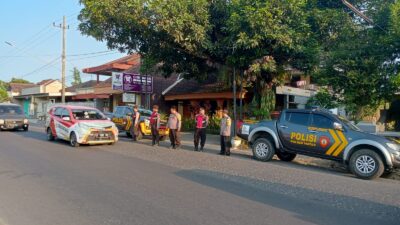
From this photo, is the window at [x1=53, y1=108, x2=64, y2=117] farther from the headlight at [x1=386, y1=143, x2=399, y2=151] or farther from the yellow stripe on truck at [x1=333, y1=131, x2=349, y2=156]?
the headlight at [x1=386, y1=143, x2=399, y2=151]

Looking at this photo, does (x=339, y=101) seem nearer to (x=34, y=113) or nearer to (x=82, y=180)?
(x=82, y=180)

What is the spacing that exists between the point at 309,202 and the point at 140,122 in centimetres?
1199

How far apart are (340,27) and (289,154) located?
253 inches

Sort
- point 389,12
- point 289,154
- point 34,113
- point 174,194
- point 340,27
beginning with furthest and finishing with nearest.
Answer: point 34,113
point 340,27
point 389,12
point 289,154
point 174,194

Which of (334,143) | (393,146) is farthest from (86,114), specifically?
(393,146)

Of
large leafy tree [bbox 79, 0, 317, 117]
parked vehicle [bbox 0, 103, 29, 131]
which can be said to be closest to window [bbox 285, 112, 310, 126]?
large leafy tree [bbox 79, 0, 317, 117]

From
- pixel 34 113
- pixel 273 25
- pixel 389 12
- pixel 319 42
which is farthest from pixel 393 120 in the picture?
pixel 34 113

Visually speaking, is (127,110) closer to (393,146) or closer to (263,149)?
(263,149)

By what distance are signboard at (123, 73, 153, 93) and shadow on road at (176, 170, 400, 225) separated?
56.4ft

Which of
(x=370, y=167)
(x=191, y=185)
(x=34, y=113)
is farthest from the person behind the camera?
(x=34, y=113)

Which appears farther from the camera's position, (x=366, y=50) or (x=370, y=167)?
(x=366, y=50)

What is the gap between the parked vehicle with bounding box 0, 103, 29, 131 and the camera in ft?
71.8

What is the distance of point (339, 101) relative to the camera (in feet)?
47.1

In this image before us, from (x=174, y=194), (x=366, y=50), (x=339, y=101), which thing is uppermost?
(x=366, y=50)
